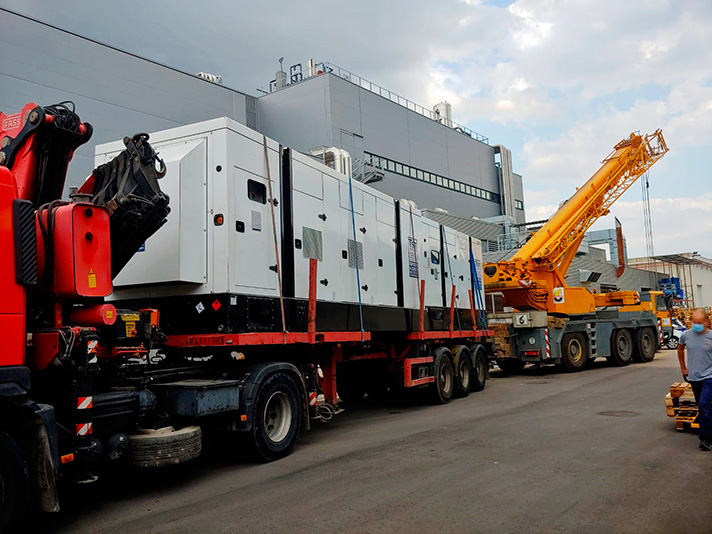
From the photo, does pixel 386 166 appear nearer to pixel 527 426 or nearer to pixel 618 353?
pixel 618 353

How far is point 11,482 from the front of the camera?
4.18m

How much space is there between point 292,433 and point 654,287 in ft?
161

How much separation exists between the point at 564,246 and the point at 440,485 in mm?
15224

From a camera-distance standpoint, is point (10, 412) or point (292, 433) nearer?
point (10, 412)

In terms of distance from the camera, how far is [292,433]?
7.46 m

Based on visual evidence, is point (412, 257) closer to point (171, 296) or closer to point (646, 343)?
point (171, 296)

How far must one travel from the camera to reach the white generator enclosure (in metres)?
6.79

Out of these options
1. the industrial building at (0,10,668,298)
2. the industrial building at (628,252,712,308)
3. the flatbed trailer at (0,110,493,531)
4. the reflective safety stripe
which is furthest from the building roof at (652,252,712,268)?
the reflective safety stripe

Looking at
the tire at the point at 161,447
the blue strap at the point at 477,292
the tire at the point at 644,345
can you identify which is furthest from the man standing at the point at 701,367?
the tire at the point at 644,345

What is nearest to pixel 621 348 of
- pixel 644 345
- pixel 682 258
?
pixel 644 345

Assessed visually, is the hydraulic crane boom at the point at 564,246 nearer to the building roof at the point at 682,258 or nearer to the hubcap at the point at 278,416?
the hubcap at the point at 278,416

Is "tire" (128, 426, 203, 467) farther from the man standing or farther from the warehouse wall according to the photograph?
the warehouse wall

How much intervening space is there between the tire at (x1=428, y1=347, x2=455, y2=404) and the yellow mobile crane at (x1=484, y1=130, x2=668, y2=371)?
17.6ft

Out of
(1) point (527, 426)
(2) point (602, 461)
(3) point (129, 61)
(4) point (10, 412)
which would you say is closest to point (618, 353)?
(1) point (527, 426)
